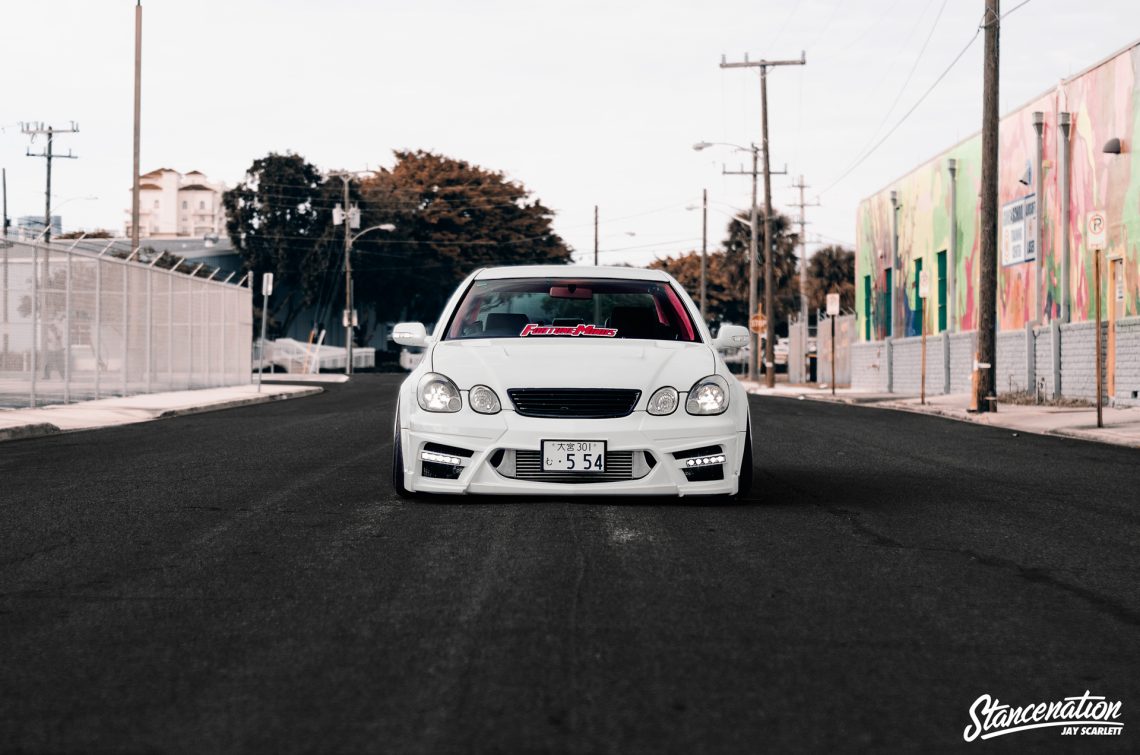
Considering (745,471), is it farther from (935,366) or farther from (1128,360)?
(935,366)

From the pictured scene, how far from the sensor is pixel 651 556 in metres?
6.52

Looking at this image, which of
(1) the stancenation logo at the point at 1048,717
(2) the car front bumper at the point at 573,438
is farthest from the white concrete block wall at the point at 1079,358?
(1) the stancenation logo at the point at 1048,717

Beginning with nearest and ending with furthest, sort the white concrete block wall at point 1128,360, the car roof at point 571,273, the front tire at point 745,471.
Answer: the front tire at point 745,471
the car roof at point 571,273
the white concrete block wall at point 1128,360

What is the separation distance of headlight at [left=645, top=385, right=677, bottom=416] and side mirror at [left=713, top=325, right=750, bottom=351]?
117 cm

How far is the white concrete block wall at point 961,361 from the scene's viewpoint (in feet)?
108

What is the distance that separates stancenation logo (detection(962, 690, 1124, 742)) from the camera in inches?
153

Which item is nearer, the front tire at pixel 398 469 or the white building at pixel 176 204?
the front tire at pixel 398 469

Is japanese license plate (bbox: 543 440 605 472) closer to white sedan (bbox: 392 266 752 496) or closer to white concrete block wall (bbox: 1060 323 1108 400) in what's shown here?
white sedan (bbox: 392 266 752 496)

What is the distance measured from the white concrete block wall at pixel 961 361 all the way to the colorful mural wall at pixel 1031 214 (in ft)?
1.59

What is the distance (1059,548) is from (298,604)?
156 inches

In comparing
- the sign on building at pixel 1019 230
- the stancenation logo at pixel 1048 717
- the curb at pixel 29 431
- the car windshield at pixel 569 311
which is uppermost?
the sign on building at pixel 1019 230

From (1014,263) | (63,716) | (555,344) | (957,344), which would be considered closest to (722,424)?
(555,344)

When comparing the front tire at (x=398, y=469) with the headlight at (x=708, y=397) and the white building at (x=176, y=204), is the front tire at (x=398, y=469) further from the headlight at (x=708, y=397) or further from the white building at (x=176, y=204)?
the white building at (x=176, y=204)

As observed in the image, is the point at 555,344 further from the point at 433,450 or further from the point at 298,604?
the point at 298,604
